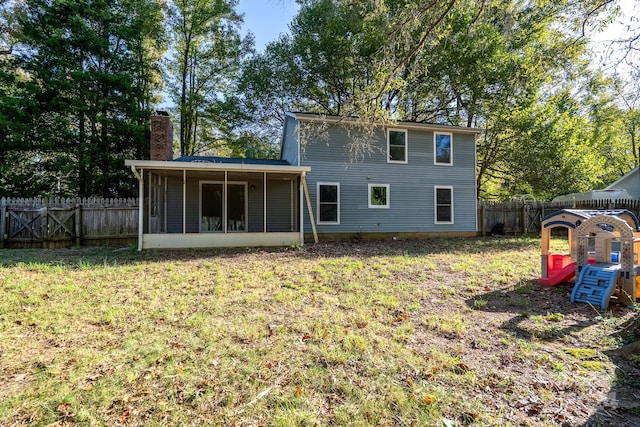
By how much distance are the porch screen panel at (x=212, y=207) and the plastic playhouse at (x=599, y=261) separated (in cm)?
1044

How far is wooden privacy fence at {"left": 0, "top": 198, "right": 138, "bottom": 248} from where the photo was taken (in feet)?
34.5

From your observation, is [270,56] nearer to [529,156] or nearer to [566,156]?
[529,156]

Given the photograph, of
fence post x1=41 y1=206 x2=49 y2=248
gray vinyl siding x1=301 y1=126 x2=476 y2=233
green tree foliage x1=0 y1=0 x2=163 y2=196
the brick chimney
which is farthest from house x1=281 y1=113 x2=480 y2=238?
green tree foliage x1=0 y1=0 x2=163 y2=196

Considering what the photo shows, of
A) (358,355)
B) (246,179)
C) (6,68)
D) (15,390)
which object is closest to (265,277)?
(358,355)

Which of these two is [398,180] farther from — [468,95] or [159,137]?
[159,137]

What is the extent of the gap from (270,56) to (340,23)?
182 inches

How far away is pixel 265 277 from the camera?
608cm

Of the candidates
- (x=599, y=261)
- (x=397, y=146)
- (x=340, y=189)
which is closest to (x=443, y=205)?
(x=397, y=146)

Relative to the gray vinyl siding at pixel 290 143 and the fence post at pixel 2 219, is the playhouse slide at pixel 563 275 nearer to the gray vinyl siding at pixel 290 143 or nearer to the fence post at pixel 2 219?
the gray vinyl siding at pixel 290 143

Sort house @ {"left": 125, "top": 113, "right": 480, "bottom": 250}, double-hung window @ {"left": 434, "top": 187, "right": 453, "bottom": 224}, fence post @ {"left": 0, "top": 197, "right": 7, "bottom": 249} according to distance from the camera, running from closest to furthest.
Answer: fence post @ {"left": 0, "top": 197, "right": 7, "bottom": 249} < house @ {"left": 125, "top": 113, "right": 480, "bottom": 250} < double-hung window @ {"left": 434, "top": 187, "right": 453, "bottom": 224}

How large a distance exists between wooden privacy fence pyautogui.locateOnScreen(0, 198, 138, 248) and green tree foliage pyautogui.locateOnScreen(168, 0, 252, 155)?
10.2 meters

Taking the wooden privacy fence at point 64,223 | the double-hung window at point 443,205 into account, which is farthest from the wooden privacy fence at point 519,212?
the wooden privacy fence at point 64,223

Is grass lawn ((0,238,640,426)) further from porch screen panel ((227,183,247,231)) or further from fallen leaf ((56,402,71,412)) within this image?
porch screen panel ((227,183,247,231))

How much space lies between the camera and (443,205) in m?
13.5
